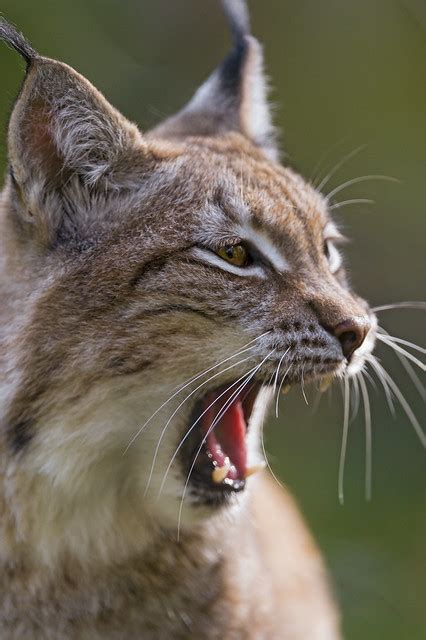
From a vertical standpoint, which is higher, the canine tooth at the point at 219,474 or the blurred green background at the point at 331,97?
the blurred green background at the point at 331,97

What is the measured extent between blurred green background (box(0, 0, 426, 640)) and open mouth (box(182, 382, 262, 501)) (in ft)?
14.2

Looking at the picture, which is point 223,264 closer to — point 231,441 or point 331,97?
point 231,441

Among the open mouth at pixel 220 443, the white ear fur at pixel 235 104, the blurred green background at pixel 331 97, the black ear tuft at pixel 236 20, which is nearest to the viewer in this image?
the open mouth at pixel 220 443

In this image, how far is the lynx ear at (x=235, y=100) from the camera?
4199 millimetres

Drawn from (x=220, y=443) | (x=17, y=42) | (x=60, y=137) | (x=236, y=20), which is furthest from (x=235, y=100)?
(x=220, y=443)

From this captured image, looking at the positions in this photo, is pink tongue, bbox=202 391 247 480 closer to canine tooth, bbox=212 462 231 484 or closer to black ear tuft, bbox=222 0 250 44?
canine tooth, bbox=212 462 231 484

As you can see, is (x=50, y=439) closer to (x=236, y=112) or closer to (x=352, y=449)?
(x=236, y=112)

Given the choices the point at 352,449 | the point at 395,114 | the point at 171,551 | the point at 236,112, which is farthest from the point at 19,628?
the point at 395,114

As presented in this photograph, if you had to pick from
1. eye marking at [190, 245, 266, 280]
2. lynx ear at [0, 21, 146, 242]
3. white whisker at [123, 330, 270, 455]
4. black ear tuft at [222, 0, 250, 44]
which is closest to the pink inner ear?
lynx ear at [0, 21, 146, 242]

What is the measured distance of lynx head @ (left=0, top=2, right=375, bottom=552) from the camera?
3.21 meters

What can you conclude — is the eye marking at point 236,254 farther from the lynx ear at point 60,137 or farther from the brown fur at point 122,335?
the lynx ear at point 60,137

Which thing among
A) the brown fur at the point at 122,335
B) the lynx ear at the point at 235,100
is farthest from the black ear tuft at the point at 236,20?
the brown fur at the point at 122,335

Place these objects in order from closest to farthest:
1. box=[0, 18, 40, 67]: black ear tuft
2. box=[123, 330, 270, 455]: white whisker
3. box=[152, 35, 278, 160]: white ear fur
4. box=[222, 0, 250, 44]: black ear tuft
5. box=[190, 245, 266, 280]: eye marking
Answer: box=[0, 18, 40, 67]: black ear tuft < box=[123, 330, 270, 455]: white whisker < box=[190, 245, 266, 280]: eye marking < box=[152, 35, 278, 160]: white ear fur < box=[222, 0, 250, 44]: black ear tuft

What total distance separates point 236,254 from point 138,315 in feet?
1.18
